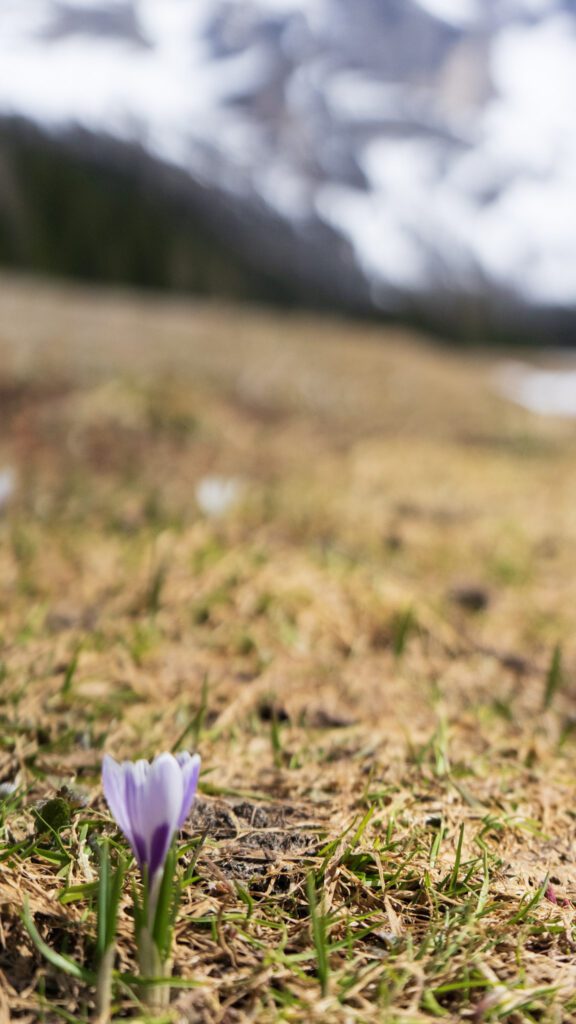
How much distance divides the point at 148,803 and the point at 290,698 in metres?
0.72

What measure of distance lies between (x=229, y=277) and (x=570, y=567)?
24895 millimetres

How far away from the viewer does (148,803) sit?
2.52 feet

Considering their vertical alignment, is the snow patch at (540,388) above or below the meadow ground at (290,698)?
below

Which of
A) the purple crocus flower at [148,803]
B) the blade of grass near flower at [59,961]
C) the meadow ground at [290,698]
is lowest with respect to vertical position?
the meadow ground at [290,698]

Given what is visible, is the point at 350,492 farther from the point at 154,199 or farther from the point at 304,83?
the point at 304,83

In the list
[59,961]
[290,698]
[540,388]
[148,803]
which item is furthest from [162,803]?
[540,388]

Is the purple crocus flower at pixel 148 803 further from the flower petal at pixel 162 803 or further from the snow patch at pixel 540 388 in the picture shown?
the snow patch at pixel 540 388

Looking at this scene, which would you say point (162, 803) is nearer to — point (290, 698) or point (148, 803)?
point (148, 803)

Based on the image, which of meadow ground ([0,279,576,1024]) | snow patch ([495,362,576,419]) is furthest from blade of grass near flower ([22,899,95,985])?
snow patch ([495,362,576,419])

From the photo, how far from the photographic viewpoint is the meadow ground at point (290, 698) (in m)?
0.80

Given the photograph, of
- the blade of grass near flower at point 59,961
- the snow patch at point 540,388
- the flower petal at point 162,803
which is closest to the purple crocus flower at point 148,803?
the flower petal at point 162,803

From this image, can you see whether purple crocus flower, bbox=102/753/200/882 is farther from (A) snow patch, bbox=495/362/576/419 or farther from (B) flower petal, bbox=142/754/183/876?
(A) snow patch, bbox=495/362/576/419

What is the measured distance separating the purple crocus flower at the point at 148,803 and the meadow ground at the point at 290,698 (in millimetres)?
105

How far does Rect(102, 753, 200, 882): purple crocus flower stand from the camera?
0.76m
